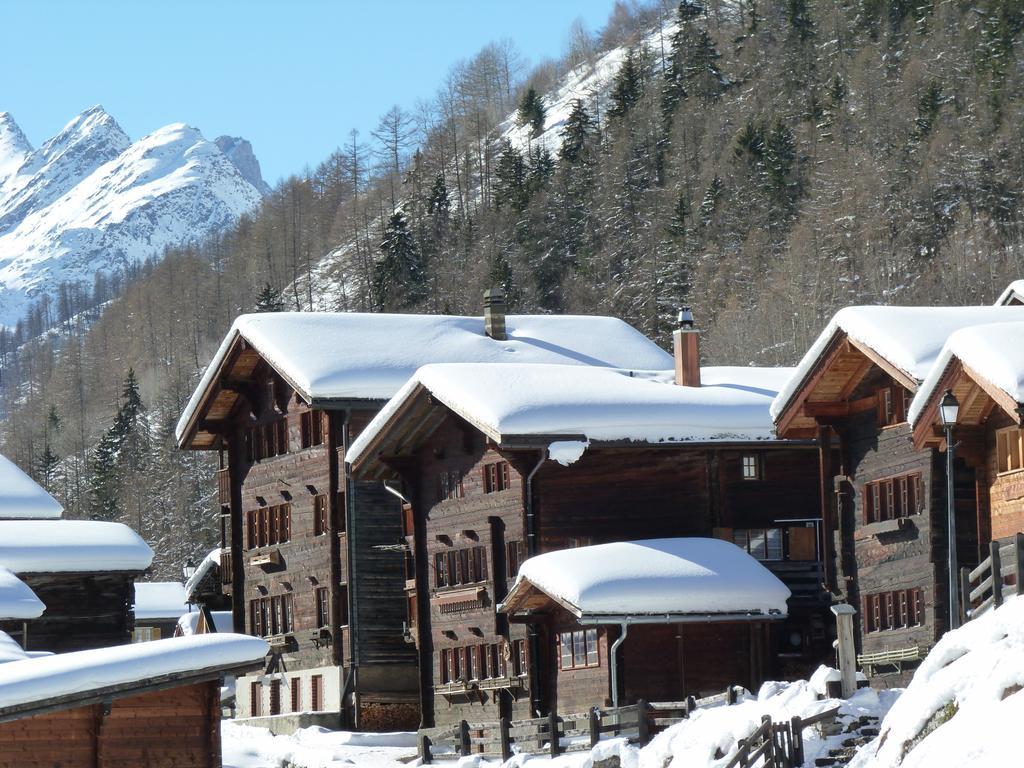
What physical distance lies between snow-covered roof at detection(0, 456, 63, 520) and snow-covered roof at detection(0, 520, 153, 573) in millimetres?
4629

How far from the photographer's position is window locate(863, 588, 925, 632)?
105ft

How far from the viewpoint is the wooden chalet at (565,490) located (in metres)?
36.7

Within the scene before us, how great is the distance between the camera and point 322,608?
45094mm

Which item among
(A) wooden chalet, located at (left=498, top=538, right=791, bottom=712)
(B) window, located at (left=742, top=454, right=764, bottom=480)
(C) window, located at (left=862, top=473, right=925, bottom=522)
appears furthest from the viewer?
(B) window, located at (left=742, top=454, right=764, bottom=480)

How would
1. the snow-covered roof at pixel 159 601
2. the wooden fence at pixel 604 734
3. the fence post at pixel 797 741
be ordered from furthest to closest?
the snow-covered roof at pixel 159 601
the wooden fence at pixel 604 734
the fence post at pixel 797 741

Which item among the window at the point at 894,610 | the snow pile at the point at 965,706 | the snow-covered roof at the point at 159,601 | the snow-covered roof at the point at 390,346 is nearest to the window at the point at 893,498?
the window at the point at 894,610

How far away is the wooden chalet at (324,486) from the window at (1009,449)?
16593 mm

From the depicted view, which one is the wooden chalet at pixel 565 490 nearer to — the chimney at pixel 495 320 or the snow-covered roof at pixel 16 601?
the snow-covered roof at pixel 16 601

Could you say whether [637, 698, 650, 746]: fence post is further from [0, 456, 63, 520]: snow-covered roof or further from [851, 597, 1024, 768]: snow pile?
[0, 456, 63, 520]: snow-covered roof

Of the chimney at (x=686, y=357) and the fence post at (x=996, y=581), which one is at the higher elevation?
the chimney at (x=686, y=357)

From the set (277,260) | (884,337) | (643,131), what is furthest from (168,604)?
(277,260)

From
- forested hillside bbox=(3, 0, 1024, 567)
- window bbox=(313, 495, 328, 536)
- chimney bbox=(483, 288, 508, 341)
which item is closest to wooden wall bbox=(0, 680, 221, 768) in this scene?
window bbox=(313, 495, 328, 536)

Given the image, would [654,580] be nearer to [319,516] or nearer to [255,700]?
[319,516]

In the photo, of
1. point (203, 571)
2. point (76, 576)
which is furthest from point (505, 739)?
point (203, 571)
